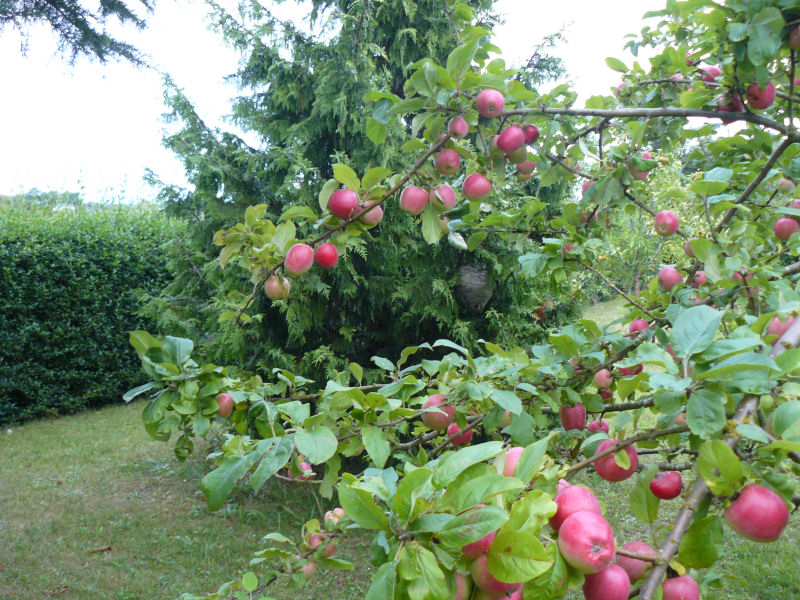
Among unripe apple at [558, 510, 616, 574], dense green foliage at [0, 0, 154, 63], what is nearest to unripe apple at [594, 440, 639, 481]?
unripe apple at [558, 510, 616, 574]

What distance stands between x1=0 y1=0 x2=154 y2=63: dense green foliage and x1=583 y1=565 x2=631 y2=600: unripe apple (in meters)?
4.24

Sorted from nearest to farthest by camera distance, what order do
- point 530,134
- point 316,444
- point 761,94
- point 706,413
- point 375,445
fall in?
1. point 706,413
2. point 316,444
3. point 375,445
4. point 761,94
5. point 530,134

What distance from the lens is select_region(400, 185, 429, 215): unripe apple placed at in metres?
1.27

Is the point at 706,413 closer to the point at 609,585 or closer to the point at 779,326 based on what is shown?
the point at 609,585

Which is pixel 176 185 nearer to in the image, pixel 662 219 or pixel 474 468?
pixel 662 219

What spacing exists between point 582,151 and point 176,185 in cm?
389

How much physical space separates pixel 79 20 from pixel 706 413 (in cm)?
424

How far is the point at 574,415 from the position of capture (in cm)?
116

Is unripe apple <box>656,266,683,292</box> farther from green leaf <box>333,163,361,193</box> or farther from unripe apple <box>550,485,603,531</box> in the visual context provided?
unripe apple <box>550,485,603,531</box>

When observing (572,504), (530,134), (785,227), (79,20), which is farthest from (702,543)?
(79,20)

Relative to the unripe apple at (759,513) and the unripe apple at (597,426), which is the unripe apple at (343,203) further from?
the unripe apple at (759,513)

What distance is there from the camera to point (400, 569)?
53 cm

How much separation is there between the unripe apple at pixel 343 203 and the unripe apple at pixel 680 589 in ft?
2.83

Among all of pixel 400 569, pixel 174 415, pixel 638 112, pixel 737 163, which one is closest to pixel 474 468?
pixel 400 569
